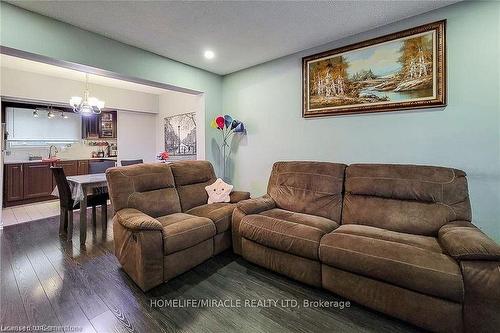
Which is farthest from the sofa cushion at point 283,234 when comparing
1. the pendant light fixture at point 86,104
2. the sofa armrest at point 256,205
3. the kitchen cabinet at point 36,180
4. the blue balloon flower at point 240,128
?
the kitchen cabinet at point 36,180

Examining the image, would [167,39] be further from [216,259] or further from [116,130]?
[116,130]

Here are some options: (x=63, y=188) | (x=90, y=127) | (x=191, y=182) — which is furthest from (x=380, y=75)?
(x=90, y=127)

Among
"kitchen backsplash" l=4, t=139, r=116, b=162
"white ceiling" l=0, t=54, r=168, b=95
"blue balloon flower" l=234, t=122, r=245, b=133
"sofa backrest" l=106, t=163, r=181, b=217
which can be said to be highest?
"white ceiling" l=0, t=54, r=168, b=95

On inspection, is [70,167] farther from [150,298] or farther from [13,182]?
[150,298]

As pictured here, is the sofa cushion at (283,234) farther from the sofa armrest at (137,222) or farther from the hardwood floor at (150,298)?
the sofa armrest at (137,222)

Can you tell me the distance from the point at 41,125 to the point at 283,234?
21.7 feet

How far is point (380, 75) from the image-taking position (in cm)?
255

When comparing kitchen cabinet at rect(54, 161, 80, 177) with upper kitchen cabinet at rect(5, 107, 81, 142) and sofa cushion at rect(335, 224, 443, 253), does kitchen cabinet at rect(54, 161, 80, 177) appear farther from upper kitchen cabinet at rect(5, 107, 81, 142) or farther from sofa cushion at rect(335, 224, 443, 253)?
sofa cushion at rect(335, 224, 443, 253)

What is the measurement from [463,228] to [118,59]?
377 cm

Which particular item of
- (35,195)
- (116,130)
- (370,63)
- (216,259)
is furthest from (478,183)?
(35,195)

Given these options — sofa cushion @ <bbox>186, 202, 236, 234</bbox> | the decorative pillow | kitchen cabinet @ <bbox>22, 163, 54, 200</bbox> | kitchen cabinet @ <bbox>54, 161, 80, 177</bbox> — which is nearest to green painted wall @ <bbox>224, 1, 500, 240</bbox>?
the decorative pillow

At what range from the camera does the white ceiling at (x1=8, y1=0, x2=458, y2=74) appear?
2108 mm

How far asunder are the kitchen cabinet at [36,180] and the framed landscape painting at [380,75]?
5.67 metres

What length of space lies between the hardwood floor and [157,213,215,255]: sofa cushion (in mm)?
344
